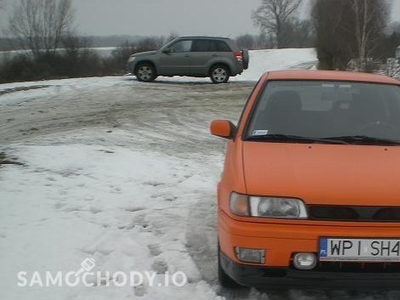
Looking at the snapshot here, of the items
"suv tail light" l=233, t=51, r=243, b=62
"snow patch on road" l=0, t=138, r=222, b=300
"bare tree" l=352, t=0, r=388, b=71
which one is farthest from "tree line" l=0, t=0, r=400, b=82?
"snow patch on road" l=0, t=138, r=222, b=300

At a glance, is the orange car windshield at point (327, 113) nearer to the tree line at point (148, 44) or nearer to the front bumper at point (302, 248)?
the front bumper at point (302, 248)

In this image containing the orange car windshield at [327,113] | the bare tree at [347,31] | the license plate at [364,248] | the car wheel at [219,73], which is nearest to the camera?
the license plate at [364,248]

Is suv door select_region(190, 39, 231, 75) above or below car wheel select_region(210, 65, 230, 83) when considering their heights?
above

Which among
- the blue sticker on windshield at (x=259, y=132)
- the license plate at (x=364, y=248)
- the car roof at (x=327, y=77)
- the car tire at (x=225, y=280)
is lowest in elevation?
the car tire at (x=225, y=280)

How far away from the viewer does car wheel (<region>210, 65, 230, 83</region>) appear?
17578mm

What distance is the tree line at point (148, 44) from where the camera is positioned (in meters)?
30.3

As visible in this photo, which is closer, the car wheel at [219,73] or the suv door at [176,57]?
the suv door at [176,57]

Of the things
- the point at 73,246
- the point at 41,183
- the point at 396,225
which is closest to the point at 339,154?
the point at 396,225

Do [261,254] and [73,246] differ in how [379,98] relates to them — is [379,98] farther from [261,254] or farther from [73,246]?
[73,246]

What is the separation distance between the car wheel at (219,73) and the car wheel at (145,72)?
2165 millimetres

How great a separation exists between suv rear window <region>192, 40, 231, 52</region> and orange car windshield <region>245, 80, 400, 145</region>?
1335cm

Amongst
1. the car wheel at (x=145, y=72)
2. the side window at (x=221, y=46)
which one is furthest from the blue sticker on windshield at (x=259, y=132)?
the car wheel at (x=145, y=72)

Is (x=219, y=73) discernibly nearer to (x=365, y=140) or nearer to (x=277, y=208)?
(x=365, y=140)

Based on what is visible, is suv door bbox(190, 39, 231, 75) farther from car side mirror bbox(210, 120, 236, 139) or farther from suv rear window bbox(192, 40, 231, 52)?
car side mirror bbox(210, 120, 236, 139)
